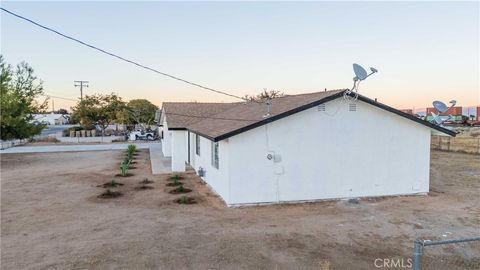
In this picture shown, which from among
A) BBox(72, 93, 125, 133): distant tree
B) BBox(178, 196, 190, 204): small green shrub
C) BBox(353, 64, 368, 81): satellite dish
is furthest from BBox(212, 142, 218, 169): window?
BBox(72, 93, 125, 133): distant tree

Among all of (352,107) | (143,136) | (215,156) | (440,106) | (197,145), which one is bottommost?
(143,136)

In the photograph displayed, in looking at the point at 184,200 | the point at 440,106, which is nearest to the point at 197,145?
the point at 184,200

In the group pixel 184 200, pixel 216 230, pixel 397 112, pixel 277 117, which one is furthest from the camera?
pixel 397 112

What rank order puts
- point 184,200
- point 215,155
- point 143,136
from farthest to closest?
point 143,136
point 215,155
point 184,200

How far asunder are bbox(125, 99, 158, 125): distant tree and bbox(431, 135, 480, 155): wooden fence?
134 ft

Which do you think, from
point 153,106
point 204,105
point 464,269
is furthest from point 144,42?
point 153,106

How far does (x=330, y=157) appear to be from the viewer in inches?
479

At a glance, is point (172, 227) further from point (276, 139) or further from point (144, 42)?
point (144, 42)

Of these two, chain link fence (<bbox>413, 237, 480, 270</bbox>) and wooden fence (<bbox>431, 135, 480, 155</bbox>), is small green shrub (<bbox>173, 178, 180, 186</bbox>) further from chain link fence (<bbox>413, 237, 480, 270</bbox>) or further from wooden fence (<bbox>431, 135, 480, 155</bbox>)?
wooden fence (<bbox>431, 135, 480, 155</bbox>)

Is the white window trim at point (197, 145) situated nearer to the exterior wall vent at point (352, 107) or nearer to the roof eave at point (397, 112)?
the exterior wall vent at point (352, 107)

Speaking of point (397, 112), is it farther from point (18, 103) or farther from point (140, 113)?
point (140, 113)

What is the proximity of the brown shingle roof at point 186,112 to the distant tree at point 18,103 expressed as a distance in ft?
32.9

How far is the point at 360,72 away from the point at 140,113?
56.1 m

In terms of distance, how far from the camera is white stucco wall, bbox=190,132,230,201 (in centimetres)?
1167
